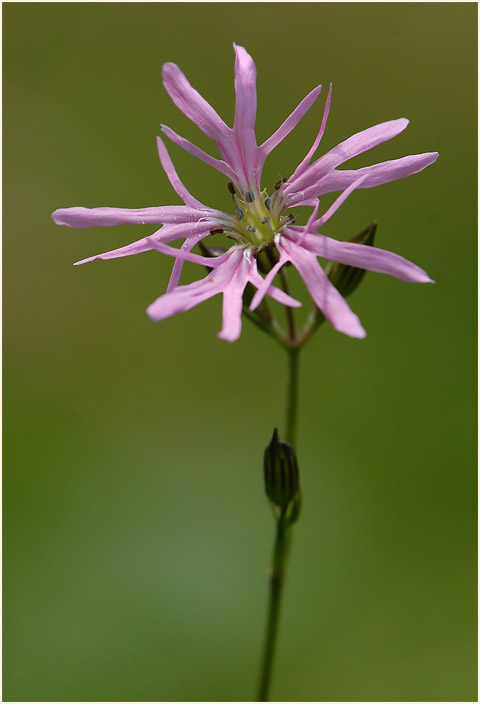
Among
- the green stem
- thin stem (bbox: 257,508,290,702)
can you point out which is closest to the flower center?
the green stem

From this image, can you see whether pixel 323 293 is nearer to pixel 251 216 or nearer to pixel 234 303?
pixel 234 303

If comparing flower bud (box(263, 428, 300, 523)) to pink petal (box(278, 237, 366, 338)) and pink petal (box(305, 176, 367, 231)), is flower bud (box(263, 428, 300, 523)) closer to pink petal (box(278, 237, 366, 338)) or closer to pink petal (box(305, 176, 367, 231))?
pink petal (box(278, 237, 366, 338))

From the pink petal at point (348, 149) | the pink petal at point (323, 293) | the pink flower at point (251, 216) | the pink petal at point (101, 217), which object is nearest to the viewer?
the pink petal at point (323, 293)

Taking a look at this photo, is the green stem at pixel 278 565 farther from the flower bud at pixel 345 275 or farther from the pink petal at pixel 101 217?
the pink petal at pixel 101 217

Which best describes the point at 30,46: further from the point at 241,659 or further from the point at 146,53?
the point at 241,659

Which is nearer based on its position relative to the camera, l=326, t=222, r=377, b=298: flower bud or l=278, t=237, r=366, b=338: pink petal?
l=278, t=237, r=366, b=338: pink petal

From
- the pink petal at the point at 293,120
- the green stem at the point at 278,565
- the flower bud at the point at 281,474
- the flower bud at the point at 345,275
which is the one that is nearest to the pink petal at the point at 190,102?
the pink petal at the point at 293,120
